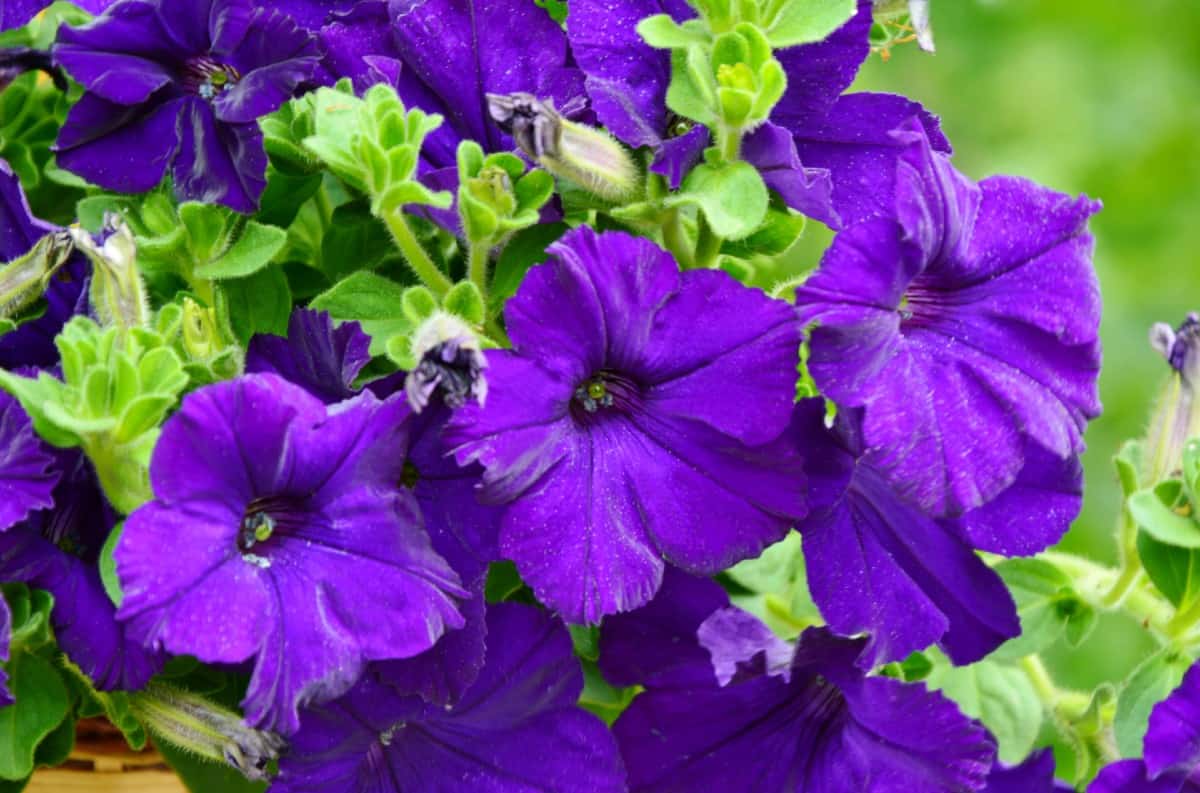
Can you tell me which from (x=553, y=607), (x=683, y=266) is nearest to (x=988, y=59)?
(x=683, y=266)

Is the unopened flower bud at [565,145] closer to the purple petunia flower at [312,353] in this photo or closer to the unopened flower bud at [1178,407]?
the purple petunia flower at [312,353]

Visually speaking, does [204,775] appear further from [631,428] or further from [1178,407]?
[1178,407]

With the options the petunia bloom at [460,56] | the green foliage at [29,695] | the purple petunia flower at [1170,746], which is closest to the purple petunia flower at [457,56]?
the petunia bloom at [460,56]

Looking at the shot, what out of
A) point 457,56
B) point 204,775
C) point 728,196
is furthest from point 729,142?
point 204,775

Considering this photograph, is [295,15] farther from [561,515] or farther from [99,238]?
[561,515]

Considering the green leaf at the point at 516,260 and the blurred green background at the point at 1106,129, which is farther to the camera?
the blurred green background at the point at 1106,129
